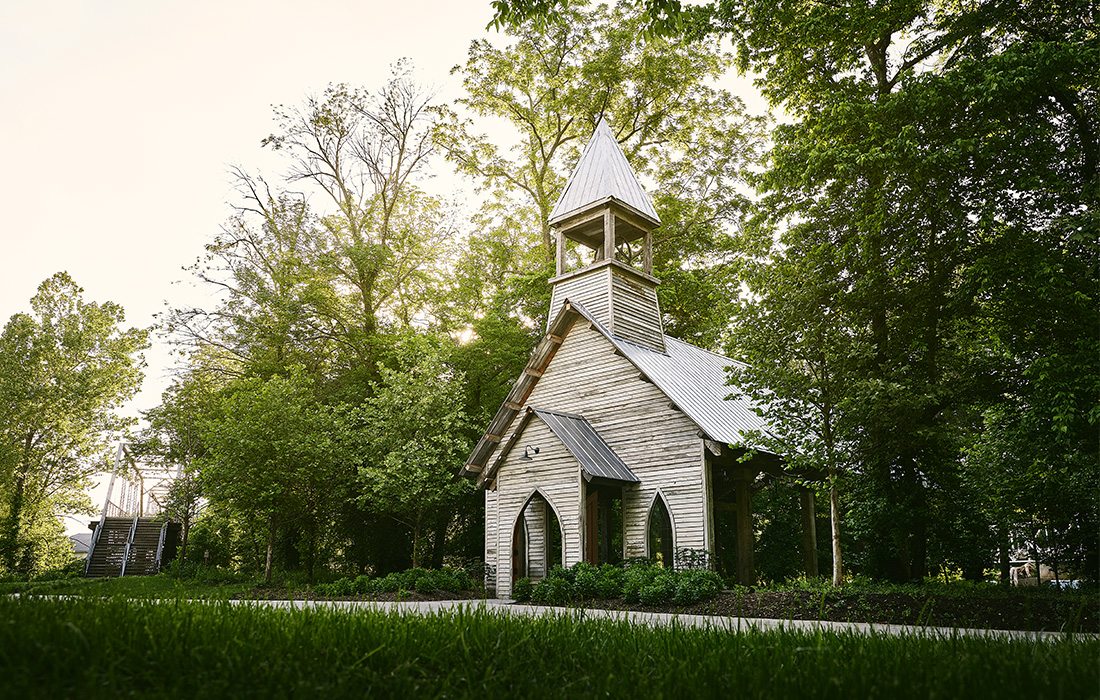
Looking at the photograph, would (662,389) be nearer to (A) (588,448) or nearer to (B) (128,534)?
(A) (588,448)

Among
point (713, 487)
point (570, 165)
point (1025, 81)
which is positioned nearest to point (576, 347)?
point (713, 487)

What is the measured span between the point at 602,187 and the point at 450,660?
68.6 ft

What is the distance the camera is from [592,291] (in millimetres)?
22484

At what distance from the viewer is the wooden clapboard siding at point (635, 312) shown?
2205cm

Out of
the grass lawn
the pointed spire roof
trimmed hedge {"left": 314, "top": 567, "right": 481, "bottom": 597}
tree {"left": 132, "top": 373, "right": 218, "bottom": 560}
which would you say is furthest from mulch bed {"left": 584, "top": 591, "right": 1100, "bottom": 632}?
tree {"left": 132, "top": 373, "right": 218, "bottom": 560}

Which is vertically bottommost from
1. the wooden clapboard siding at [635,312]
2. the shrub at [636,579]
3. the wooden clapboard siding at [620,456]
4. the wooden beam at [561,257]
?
the shrub at [636,579]

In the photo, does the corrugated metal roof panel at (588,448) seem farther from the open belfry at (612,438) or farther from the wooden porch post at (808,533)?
the wooden porch post at (808,533)

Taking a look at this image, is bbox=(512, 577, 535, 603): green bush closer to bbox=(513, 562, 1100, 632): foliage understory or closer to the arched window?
bbox=(513, 562, 1100, 632): foliage understory

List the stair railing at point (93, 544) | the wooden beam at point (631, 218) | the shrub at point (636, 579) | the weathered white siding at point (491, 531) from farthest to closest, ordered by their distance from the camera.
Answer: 1. the stair railing at point (93, 544)
2. the wooden beam at point (631, 218)
3. the weathered white siding at point (491, 531)
4. the shrub at point (636, 579)

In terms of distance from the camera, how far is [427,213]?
34062mm

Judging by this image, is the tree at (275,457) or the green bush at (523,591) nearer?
the green bush at (523,591)

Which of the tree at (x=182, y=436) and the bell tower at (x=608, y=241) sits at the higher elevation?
the bell tower at (x=608, y=241)

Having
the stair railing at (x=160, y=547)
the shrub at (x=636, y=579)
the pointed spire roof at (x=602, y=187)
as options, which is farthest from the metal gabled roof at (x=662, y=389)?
the stair railing at (x=160, y=547)

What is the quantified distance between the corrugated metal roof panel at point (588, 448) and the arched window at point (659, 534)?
2.84 feet
